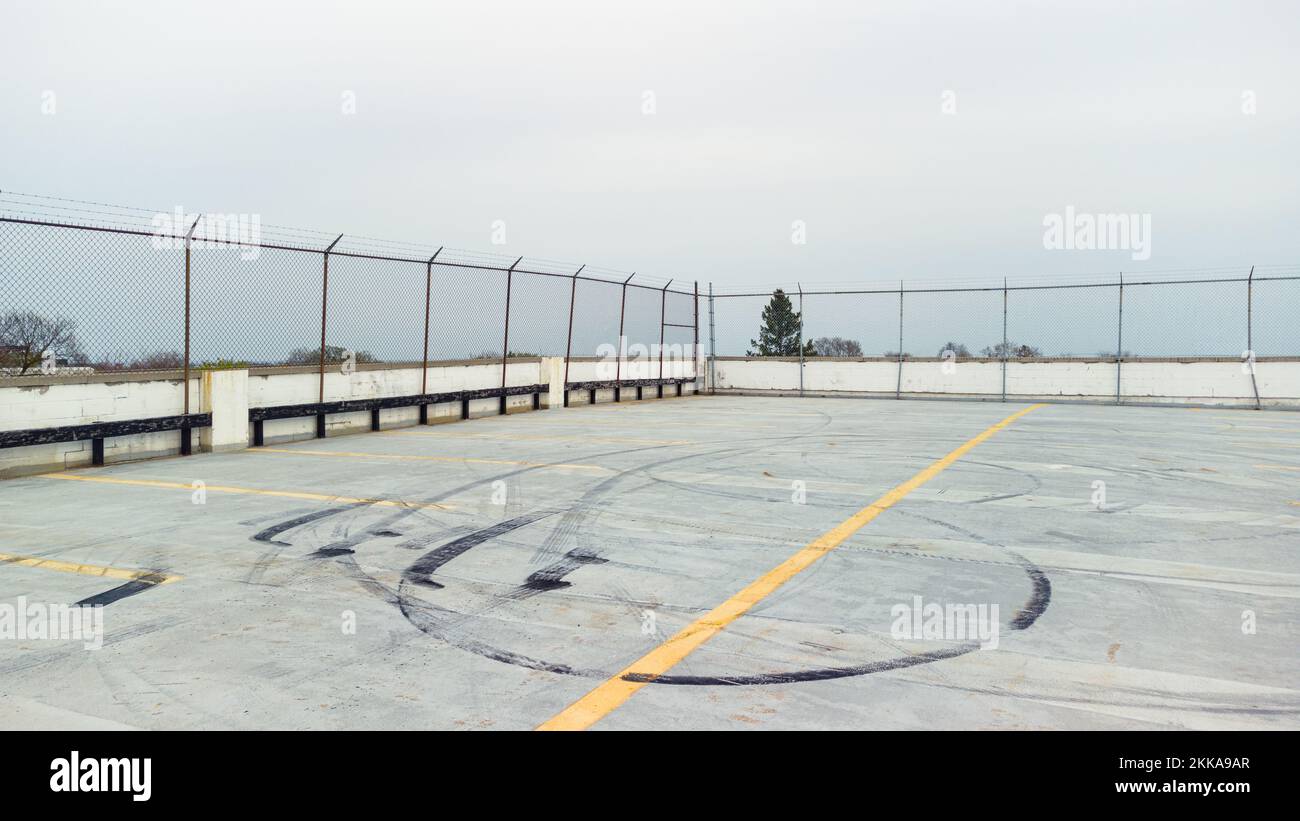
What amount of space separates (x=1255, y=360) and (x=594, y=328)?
54.6 ft

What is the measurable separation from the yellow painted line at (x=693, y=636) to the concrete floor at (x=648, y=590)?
0.07m

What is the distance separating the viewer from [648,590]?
5340 mm

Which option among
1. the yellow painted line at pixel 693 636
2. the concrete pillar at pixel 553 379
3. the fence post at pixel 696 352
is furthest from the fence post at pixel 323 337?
the fence post at pixel 696 352

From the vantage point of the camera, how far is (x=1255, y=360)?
2133cm

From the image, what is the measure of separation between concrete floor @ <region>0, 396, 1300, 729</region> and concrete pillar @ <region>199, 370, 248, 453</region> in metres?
1.20

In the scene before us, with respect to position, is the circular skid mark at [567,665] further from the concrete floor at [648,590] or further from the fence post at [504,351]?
the fence post at [504,351]

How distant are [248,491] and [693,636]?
6299 millimetres

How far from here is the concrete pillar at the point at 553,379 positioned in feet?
67.7

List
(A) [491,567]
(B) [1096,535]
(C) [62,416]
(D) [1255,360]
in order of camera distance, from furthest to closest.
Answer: (D) [1255,360]
(C) [62,416]
(B) [1096,535]
(A) [491,567]

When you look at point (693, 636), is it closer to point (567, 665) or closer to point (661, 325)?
point (567, 665)

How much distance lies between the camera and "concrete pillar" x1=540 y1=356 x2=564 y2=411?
20.6 metres

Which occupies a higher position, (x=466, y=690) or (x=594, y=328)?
(x=594, y=328)
